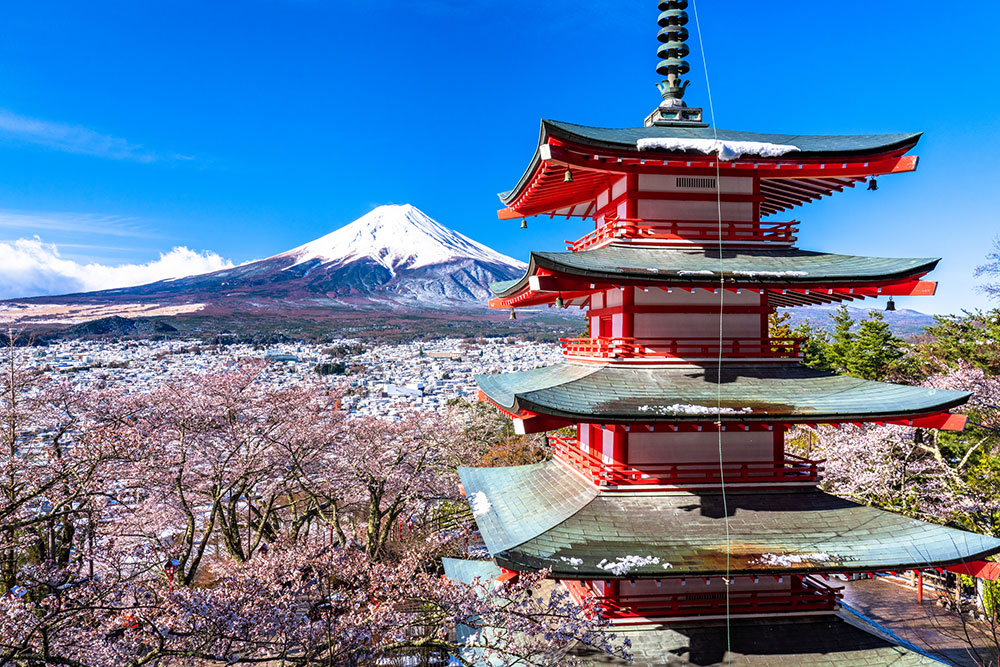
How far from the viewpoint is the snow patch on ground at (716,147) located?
7.47 metres

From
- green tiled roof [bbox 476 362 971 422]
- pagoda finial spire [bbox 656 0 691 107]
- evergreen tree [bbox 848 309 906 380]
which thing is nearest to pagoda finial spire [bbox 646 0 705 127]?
pagoda finial spire [bbox 656 0 691 107]

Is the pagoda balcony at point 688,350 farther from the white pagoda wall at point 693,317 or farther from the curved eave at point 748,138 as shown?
the curved eave at point 748,138

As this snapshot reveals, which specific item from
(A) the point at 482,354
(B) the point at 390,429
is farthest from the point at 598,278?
(A) the point at 482,354

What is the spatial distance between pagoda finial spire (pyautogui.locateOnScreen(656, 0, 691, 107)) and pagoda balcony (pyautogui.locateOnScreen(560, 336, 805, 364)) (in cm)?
462

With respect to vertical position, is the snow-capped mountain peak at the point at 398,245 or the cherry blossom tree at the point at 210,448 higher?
the snow-capped mountain peak at the point at 398,245

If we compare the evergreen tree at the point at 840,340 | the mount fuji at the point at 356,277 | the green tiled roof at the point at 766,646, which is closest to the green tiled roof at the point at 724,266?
the green tiled roof at the point at 766,646

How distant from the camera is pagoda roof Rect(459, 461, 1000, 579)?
20.5 ft

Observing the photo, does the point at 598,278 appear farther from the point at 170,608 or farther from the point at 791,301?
the point at 170,608

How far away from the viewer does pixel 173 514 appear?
62.0 ft

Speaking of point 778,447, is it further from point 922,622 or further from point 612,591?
point 922,622

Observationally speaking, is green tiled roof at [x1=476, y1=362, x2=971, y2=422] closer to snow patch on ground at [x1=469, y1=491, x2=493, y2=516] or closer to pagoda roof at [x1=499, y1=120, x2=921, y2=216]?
snow patch on ground at [x1=469, y1=491, x2=493, y2=516]

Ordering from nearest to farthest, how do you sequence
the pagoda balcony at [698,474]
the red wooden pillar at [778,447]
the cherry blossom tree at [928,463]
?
the pagoda balcony at [698,474] < the red wooden pillar at [778,447] < the cherry blossom tree at [928,463]

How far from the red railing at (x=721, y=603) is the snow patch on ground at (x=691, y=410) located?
2656 millimetres

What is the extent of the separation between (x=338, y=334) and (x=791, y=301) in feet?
370
